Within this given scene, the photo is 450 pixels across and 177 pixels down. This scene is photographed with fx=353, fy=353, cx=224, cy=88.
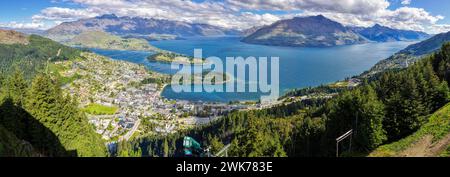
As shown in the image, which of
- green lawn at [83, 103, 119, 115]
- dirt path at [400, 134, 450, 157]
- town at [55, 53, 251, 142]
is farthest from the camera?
green lawn at [83, 103, 119, 115]

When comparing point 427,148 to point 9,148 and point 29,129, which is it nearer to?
point 9,148

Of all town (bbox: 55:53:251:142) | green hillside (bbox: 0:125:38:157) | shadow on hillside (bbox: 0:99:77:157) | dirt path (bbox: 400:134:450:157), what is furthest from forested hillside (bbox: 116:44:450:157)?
town (bbox: 55:53:251:142)

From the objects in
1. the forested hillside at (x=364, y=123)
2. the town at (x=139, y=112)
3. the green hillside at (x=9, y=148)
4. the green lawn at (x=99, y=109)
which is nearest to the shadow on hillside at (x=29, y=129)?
the forested hillside at (x=364, y=123)

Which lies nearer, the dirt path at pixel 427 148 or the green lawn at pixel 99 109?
the dirt path at pixel 427 148

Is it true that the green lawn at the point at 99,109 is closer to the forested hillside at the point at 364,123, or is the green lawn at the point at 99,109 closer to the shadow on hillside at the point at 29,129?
the forested hillside at the point at 364,123

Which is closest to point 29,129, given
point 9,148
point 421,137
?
point 9,148

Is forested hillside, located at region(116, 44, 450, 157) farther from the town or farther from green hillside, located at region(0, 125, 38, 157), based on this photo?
the town
